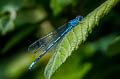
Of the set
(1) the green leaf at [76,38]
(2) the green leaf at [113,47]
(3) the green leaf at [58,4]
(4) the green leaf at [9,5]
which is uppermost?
(4) the green leaf at [9,5]

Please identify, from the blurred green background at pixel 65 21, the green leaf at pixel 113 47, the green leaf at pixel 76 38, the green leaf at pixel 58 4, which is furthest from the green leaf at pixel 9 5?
the green leaf at pixel 76 38

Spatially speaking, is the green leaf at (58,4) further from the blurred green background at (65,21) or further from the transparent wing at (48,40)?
the transparent wing at (48,40)

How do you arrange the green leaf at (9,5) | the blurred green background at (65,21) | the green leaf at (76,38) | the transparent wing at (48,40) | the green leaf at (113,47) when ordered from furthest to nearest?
the green leaf at (9,5) < the blurred green background at (65,21) < the transparent wing at (48,40) < the green leaf at (113,47) < the green leaf at (76,38)

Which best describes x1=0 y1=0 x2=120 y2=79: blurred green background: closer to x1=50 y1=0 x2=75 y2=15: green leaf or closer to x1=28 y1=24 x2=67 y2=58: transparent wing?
x1=50 y1=0 x2=75 y2=15: green leaf

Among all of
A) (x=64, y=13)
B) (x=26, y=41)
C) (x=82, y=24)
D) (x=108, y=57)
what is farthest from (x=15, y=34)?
(x=82, y=24)

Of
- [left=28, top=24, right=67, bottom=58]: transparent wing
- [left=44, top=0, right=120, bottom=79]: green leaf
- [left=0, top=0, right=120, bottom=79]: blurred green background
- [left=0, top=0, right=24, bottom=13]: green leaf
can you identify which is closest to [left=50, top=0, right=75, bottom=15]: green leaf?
[left=0, top=0, right=120, bottom=79]: blurred green background

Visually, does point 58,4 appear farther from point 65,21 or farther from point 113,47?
point 113,47

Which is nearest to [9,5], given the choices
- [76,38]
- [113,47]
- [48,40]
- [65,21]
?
[65,21]
